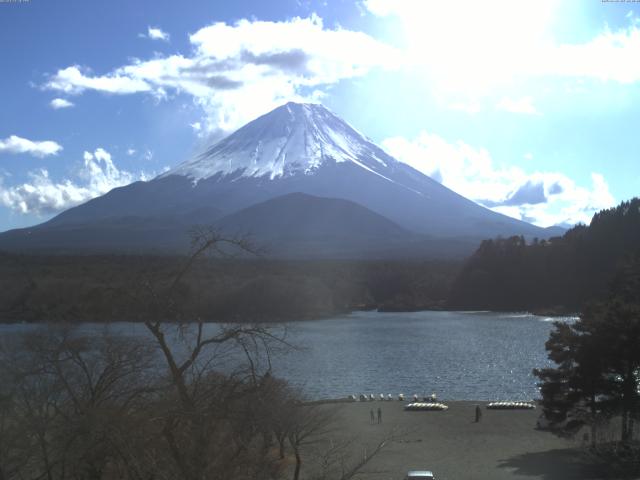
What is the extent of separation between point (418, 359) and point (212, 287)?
40.4ft

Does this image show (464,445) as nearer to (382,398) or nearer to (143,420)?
(382,398)

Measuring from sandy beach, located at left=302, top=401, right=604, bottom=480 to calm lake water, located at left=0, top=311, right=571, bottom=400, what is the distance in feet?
7.75

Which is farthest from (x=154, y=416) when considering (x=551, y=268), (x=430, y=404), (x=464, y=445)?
(x=551, y=268)

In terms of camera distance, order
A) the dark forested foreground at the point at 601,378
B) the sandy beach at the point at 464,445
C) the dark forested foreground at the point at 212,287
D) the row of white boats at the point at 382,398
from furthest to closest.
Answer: the row of white boats at the point at 382,398 → the dark forested foreground at the point at 601,378 → the sandy beach at the point at 464,445 → the dark forested foreground at the point at 212,287

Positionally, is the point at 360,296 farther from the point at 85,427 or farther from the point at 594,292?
the point at 85,427

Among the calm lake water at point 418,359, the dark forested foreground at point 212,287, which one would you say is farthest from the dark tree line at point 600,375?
the dark forested foreground at point 212,287

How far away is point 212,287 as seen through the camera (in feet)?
63.2

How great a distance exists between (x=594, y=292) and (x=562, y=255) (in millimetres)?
6413

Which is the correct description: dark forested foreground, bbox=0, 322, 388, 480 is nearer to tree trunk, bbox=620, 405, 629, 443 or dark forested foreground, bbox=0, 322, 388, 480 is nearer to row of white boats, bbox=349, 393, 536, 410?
tree trunk, bbox=620, 405, 629, 443

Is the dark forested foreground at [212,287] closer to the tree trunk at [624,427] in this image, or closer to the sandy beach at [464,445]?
the sandy beach at [464,445]

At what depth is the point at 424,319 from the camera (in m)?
52.2

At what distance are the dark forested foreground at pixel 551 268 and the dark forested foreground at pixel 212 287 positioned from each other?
4.69m

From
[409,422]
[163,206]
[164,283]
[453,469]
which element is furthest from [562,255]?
[163,206]

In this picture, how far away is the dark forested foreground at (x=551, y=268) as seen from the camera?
53188 millimetres
